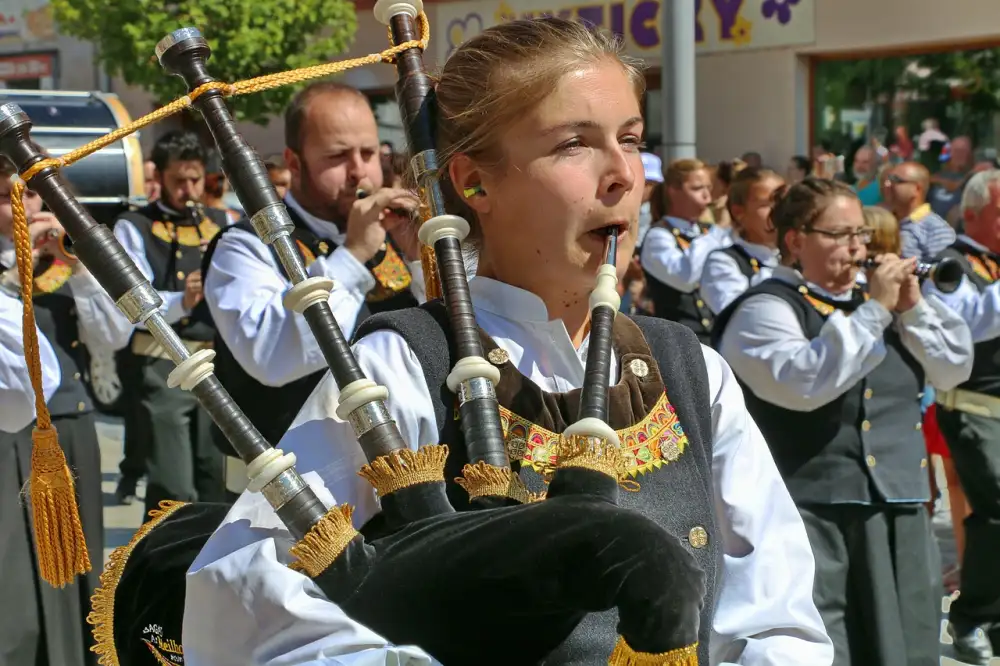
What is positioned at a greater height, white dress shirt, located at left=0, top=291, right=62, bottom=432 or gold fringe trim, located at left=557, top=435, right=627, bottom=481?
gold fringe trim, located at left=557, top=435, right=627, bottom=481

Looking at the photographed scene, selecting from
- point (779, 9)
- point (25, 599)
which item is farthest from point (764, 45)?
point (25, 599)

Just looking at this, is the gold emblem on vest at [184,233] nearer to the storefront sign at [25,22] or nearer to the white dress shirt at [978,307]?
the white dress shirt at [978,307]

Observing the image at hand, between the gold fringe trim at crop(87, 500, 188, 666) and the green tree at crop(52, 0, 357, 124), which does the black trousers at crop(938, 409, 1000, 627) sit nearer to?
the gold fringe trim at crop(87, 500, 188, 666)

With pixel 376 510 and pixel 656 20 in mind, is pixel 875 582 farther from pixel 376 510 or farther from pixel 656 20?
pixel 656 20

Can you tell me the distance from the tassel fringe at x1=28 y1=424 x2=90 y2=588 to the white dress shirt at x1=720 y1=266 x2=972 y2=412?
260 cm

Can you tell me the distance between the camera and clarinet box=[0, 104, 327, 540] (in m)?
1.57

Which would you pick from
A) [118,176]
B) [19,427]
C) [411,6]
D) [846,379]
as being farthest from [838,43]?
[411,6]

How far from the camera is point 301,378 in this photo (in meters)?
3.85

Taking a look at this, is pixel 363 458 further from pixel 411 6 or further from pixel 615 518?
pixel 411 6

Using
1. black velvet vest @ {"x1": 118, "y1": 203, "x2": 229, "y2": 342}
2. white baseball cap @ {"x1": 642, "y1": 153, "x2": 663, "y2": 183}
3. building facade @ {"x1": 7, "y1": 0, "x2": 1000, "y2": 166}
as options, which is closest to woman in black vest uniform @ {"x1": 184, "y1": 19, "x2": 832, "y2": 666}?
black velvet vest @ {"x1": 118, "y1": 203, "x2": 229, "y2": 342}

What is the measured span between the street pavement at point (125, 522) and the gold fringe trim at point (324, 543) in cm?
433

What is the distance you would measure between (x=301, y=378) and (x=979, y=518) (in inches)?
116

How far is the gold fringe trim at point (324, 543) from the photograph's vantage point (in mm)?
1481

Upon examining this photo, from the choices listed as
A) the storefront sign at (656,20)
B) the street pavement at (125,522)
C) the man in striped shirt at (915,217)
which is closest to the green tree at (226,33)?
the storefront sign at (656,20)
